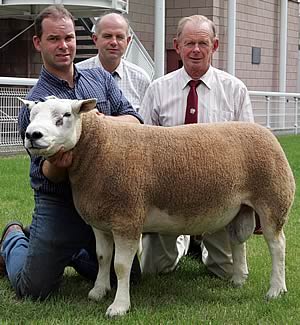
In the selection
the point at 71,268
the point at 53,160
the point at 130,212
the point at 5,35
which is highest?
the point at 5,35

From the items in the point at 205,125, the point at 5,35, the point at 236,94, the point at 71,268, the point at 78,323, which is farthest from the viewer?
the point at 5,35

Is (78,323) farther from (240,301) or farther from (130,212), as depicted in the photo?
(240,301)

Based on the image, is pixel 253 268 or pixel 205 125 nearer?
pixel 205 125

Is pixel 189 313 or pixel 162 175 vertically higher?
pixel 162 175

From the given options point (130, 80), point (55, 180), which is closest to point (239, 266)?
Result: point (55, 180)

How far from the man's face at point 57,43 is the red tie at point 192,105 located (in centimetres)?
100

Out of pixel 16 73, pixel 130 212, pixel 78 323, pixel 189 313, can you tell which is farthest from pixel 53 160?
pixel 16 73

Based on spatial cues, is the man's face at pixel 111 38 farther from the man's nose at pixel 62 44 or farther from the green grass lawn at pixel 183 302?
the green grass lawn at pixel 183 302

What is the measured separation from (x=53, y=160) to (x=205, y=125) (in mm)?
1032

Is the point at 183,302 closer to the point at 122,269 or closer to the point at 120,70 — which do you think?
the point at 122,269

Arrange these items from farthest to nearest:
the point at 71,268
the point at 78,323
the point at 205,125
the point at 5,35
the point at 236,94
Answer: the point at 5,35, the point at 71,268, the point at 236,94, the point at 205,125, the point at 78,323

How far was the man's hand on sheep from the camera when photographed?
4059mm

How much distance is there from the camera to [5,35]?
16.6m

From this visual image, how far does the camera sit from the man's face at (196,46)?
4.90 meters
